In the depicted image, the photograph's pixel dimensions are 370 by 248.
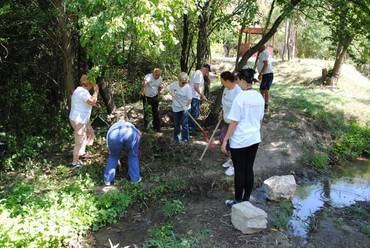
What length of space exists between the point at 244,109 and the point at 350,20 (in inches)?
167

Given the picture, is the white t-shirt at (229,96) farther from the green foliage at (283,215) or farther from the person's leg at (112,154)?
the person's leg at (112,154)

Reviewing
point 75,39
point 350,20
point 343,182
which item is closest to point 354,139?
point 343,182

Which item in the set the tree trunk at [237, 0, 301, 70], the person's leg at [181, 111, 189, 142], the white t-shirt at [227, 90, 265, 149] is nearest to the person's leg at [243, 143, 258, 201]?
the white t-shirt at [227, 90, 265, 149]

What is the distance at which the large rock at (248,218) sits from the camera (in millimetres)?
5289

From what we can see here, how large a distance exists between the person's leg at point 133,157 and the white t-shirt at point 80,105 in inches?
52.1

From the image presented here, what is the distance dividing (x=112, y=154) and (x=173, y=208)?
4.83ft

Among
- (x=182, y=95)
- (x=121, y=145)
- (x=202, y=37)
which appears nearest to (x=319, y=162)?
(x=182, y=95)

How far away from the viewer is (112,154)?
6855mm

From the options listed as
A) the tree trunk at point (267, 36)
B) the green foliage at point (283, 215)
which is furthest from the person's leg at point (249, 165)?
the tree trunk at point (267, 36)

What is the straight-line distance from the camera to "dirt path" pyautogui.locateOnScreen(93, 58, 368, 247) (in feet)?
17.8

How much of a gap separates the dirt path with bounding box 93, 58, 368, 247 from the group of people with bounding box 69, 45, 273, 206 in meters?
0.41

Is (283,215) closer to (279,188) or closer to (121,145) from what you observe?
(279,188)

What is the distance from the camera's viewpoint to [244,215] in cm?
531

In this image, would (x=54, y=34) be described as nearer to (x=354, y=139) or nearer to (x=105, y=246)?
(x=105, y=246)
